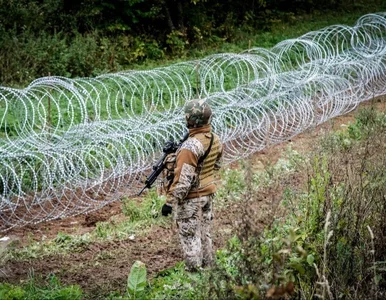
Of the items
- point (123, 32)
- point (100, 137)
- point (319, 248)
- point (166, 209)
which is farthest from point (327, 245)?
point (123, 32)

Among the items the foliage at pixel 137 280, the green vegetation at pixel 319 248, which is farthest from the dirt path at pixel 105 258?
the foliage at pixel 137 280

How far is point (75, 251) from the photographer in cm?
840

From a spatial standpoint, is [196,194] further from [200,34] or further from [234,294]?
[200,34]

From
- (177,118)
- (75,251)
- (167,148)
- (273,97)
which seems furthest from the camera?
(273,97)

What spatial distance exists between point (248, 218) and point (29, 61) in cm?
1330

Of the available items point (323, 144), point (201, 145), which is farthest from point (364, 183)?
point (201, 145)

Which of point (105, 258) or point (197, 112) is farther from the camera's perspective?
point (105, 258)

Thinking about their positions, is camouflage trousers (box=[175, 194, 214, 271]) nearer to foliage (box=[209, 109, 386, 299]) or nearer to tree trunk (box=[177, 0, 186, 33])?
foliage (box=[209, 109, 386, 299])

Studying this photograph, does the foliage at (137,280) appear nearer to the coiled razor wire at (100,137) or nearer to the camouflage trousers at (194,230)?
the camouflage trousers at (194,230)

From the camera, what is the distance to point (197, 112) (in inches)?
261

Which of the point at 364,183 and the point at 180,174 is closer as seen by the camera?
the point at 364,183

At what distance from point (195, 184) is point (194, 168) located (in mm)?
178

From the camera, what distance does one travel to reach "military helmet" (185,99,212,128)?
21.7 ft

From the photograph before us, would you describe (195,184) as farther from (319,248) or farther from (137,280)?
(319,248)
